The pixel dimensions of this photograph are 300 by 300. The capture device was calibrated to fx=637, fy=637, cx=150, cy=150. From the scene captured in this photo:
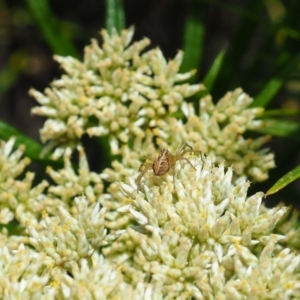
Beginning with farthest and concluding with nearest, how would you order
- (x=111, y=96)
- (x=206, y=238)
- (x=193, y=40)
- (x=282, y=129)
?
(x=193, y=40)
(x=111, y=96)
(x=282, y=129)
(x=206, y=238)

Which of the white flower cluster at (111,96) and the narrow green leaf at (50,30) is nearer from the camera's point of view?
the white flower cluster at (111,96)

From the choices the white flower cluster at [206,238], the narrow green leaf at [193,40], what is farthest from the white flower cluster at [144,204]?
the narrow green leaf at [193,40]

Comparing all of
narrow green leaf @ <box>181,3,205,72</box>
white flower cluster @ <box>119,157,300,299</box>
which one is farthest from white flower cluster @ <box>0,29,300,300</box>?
narrow green leaf @ <box>181,3,205,72</box>

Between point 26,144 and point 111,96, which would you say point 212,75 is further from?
point 26,144

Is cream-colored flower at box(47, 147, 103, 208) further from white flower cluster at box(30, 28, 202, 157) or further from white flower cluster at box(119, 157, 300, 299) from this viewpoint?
white flower cluster at box(119, 157, 300, 299)

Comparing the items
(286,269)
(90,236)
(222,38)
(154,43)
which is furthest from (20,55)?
(286,269)


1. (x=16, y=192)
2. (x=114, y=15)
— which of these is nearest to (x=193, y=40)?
(x=114, y=15)

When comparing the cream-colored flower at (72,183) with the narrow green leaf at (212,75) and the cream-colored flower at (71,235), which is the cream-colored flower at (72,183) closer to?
the cream-colored flower at (71,235)
